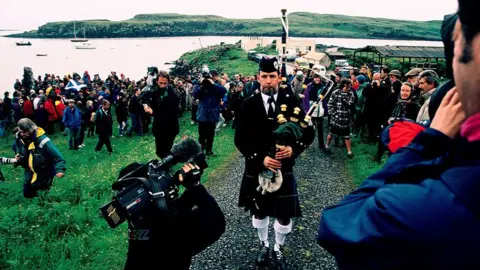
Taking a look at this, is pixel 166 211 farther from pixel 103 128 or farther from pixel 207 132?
pixel 103 128

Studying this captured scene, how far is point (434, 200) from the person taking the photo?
928 mm

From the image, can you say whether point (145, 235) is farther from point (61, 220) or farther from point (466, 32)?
point (61, 220)

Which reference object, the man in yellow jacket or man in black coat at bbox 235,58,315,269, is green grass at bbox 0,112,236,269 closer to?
the man in yellow jacket

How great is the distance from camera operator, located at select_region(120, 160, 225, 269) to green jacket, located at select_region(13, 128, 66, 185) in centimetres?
429

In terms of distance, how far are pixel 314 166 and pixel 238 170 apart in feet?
6.70

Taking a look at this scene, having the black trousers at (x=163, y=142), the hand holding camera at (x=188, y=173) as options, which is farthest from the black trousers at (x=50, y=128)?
the hand holding camera at (x=188, y=173)

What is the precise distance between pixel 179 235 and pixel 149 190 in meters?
0.41

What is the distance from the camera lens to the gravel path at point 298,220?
505 centimetres

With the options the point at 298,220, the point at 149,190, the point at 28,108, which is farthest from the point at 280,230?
the point at 28,108

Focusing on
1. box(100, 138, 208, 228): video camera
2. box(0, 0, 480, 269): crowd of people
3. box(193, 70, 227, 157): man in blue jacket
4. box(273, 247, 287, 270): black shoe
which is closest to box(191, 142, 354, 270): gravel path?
box(273, 247, 287, 270): black shoe

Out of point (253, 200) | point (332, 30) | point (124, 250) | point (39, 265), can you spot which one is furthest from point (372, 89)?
point (332, 30)

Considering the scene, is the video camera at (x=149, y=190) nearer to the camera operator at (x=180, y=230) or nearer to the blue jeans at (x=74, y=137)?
the camera operator at (x=180, y=230)

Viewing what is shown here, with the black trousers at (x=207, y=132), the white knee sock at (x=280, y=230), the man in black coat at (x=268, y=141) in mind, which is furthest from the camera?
the black trousers at (x=207, y=132)

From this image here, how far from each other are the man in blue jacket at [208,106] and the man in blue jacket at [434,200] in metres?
9.19
